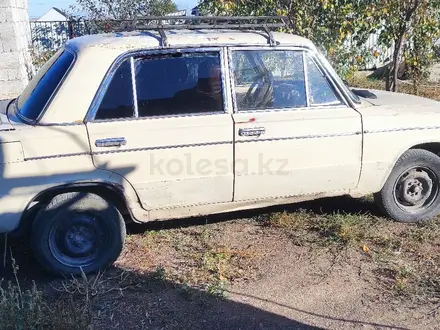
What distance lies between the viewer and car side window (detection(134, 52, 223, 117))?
170 inches

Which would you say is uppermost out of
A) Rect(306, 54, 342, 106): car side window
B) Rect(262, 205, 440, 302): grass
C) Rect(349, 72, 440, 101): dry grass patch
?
Rect(306, 54, 342, 106): car side window

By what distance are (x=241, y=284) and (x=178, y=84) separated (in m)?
1.61

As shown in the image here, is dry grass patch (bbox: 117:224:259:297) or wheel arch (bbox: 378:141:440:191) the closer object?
dry grass patch (bbox: 117:224:259:297)

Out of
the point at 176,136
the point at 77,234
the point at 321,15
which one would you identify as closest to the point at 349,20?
the point at 321,15

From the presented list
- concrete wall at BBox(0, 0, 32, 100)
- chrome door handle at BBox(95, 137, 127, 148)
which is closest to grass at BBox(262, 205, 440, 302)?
chrome door handle at BBox(95, 137, 127, 148)

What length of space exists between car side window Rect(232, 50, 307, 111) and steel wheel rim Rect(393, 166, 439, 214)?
1.32 m

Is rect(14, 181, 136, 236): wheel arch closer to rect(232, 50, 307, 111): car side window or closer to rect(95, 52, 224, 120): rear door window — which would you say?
rect(95, 52, 224, 120): rear door window

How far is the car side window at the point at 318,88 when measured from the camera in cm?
472

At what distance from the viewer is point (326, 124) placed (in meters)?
4.68

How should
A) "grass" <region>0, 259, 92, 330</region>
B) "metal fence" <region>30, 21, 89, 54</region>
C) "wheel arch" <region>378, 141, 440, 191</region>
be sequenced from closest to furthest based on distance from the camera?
1. "grass" <region>0, 259, 92, 330</region>
2. "wheel arch" <region>378, 141, 440, 191</region>
3. "metal fence" <region>30, 21, 89, 54</region>

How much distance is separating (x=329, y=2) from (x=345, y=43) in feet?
3.39

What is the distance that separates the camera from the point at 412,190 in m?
5.28

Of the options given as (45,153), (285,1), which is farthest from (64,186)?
(285,1)

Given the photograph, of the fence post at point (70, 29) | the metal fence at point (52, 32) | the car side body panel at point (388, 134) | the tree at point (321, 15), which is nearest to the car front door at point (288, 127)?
the car side body panel at point (388, 134)
